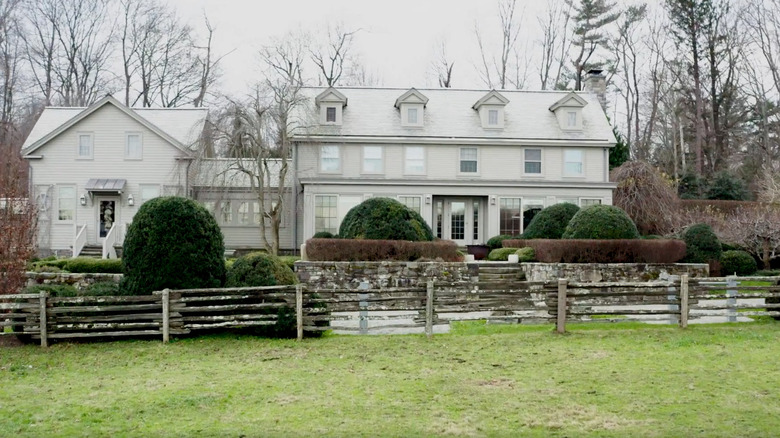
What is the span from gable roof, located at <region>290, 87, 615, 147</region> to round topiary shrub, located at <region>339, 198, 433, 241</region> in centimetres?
711

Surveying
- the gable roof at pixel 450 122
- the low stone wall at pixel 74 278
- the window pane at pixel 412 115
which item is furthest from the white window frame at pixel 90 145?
the window pane at pixel 412 115

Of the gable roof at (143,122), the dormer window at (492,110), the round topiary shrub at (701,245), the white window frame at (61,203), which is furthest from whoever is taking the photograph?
the dormer window at (492,110)

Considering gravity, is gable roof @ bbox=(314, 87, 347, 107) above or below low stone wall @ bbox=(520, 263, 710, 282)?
above

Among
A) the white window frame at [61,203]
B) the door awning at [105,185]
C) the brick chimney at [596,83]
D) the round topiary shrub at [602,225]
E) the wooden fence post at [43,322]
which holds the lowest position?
the wooden fence post at [43,322]

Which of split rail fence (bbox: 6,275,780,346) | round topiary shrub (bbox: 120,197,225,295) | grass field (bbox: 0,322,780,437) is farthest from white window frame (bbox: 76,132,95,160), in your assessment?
grass field (bbox: 0,322,780,437)

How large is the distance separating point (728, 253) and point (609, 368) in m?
15.6

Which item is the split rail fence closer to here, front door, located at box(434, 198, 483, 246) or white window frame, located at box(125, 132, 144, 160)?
front door, located at box(434, 198, 483, 246)

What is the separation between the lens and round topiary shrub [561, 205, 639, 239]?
19547 mm

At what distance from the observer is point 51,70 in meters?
38.6

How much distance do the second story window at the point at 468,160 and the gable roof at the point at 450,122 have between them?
1.47ft

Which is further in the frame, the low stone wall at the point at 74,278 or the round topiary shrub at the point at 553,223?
the round topiary shrub at the point at 553,223

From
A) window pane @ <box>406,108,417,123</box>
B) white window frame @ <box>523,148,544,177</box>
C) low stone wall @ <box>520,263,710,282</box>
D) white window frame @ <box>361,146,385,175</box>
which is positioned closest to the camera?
low stone wall @ <box>520,263,710,282</box>

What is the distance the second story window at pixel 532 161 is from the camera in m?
28.2

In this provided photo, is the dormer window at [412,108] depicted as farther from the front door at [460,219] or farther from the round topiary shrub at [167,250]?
the round topiary shrub at [167,250]
